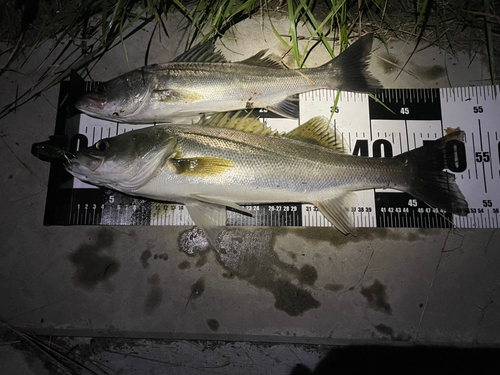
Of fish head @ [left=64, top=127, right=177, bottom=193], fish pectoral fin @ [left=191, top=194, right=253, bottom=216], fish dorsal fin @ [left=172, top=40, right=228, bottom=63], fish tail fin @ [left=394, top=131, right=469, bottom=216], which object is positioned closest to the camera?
fish head @ [left=64, top=127, right=177, bottom=193]

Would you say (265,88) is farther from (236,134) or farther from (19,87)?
(19,87)

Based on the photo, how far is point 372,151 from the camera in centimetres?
254

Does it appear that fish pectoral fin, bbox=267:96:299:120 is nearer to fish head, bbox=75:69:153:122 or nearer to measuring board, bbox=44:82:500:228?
measuring board, bbox=44:82:500:228

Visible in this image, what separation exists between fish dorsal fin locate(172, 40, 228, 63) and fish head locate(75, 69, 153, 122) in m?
0.34

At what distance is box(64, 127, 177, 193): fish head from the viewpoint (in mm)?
2111

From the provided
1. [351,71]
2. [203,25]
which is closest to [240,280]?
[351,71]

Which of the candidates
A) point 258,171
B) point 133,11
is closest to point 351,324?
point 258,171

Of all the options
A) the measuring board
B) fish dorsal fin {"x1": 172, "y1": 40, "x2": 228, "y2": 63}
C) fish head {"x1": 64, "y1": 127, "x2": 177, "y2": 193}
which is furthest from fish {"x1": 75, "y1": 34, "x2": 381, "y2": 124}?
fish head {"x1": 64, "y1": 127, "x2": 177, "y2": 193}

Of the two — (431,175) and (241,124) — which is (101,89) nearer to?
(241,124)

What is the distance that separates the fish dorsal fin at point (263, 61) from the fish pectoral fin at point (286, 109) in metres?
0.34

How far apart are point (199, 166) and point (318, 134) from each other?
1.00m

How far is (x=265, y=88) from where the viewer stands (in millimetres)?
2539

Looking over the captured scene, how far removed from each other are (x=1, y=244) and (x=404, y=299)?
3.29 meters

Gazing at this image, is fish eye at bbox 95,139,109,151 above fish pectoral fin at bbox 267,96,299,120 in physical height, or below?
below
